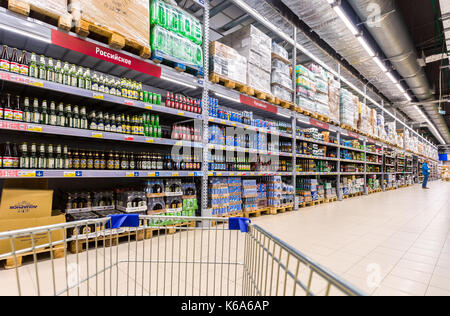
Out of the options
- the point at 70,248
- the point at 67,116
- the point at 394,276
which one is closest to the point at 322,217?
the point at 394,276

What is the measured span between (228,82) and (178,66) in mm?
1121

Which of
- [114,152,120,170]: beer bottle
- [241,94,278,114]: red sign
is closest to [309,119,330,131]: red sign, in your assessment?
[241,94,278,114]: red sign

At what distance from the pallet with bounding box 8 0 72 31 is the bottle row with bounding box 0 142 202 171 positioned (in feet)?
4.71

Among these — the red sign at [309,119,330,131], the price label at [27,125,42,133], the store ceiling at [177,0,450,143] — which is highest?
the store ceiling at [177,0,450,143]

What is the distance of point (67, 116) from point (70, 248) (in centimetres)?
174

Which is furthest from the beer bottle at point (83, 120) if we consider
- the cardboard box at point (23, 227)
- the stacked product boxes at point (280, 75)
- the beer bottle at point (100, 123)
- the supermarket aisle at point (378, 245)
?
the stacked product boxes at point (280, 75)

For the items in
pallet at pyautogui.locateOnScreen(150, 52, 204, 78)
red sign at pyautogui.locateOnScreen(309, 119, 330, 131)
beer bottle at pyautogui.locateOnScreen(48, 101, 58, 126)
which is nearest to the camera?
beer bottle at pyautogui.locateOnScreen(48, 101, 58, 126)

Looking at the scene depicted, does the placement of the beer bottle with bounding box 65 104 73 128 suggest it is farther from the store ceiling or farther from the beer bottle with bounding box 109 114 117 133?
the store ceiling

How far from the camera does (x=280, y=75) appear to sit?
5.77 m

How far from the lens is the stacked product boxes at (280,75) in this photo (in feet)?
18.7

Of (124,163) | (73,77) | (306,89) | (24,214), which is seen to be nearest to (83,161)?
(124,163)

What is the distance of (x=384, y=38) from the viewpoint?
692 centimetres

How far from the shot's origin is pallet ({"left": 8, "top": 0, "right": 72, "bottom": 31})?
2.44m

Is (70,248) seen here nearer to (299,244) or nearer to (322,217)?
(299,244)
